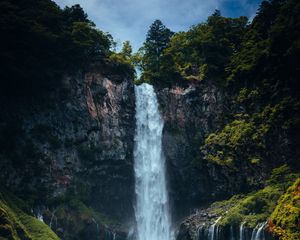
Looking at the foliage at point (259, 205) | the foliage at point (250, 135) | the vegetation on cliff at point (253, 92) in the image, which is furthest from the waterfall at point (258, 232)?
the foliage at point (250, 135)

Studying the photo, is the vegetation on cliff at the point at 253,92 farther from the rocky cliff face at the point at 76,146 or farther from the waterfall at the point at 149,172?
the rocky cliff face at the point at 76,146

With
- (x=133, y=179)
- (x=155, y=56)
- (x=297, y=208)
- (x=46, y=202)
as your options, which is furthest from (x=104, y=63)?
(x=297, y=208)

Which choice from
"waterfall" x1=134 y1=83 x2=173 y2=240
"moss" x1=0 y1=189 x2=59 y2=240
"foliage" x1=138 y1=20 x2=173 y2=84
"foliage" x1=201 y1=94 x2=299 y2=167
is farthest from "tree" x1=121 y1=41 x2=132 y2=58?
"moss" x1=0 y1=189 x2=59 y2=240

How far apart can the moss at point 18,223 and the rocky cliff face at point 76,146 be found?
249 centimetres

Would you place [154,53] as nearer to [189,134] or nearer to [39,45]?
[189,134]

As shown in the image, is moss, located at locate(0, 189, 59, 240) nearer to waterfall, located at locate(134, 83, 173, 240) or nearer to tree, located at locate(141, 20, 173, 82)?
waterfall, located at locate(134, 83, 173, 240)

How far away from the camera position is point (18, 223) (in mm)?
37500

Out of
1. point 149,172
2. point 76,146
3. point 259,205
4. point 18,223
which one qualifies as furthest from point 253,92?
point 18,223

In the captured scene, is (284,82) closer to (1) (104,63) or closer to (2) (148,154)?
(2) (148,154)

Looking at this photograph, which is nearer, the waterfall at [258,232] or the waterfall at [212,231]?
the waterfall at [258,232]

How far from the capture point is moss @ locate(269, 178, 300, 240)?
32.6 m

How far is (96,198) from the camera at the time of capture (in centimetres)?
4897

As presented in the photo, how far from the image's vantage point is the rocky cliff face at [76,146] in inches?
1747

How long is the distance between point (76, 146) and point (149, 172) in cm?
925
